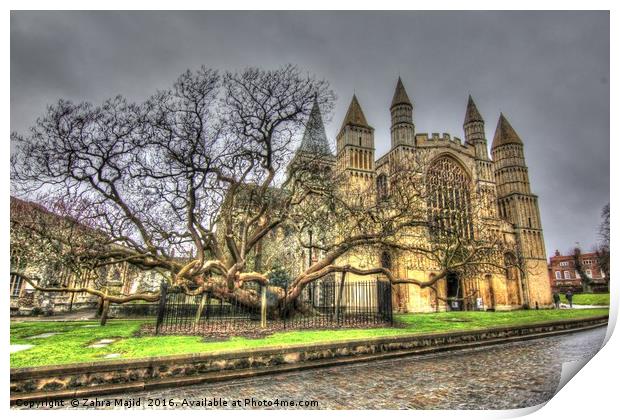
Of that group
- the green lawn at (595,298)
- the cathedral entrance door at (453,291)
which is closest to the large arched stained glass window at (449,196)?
the green lawn at (595,298)

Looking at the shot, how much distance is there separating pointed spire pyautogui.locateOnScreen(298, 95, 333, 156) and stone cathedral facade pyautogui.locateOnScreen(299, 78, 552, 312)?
37.3ft

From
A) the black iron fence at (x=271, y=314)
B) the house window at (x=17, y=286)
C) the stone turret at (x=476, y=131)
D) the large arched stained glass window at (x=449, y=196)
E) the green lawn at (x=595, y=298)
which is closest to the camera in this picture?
the green lawn at (x=595, y=298)

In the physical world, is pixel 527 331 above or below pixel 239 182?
below

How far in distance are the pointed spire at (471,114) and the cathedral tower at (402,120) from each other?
9.38 metres

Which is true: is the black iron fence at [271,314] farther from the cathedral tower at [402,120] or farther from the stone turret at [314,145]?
the cathedral tower at [402,120]

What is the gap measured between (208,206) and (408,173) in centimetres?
810

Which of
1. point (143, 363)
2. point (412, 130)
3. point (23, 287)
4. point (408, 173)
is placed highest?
point (412, 130)

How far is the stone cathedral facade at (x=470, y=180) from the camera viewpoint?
26.4m

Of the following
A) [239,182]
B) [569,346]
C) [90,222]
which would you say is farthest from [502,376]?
[90,222]

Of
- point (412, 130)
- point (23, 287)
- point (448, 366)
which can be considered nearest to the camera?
point (448, 366)

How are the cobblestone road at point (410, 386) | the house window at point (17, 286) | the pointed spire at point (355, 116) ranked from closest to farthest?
the cobblestone road at point (410, 386) → the house window at point (17, 286) → the pointed spire at point (355, 116)

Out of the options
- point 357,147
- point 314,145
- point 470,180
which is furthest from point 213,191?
point 470,180

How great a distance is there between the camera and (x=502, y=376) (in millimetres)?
5969

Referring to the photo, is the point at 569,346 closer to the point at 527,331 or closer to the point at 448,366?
the point at 527,331
